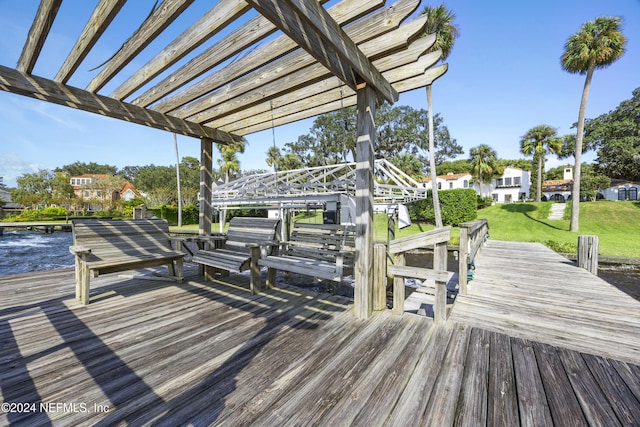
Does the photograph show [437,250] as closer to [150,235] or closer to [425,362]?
[425,362]

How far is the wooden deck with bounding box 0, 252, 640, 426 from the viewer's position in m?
1.50

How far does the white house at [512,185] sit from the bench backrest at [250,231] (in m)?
40.8

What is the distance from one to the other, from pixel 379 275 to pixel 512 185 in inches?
1747

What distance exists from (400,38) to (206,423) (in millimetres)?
2995

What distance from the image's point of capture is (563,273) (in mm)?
5078

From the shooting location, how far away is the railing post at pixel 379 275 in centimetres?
298

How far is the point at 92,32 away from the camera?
88.6 inches

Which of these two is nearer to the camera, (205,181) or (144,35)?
(144,35)

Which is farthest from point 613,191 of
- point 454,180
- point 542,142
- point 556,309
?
point 556,309

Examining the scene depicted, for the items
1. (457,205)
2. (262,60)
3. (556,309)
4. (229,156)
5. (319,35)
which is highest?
(229,156)

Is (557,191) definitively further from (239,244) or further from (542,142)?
(239,244)

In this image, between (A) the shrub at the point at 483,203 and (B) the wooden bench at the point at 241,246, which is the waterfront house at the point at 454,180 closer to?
(A) the shrub at the point at 483,203

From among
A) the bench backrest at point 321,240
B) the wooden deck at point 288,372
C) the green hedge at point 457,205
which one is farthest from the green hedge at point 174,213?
the wooden deck at point 288,372

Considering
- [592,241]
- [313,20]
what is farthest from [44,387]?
[592,241]
